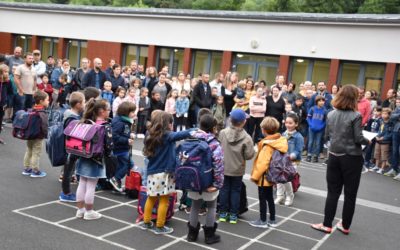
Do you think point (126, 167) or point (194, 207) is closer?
point (194, 207)

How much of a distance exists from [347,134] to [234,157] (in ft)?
5.21

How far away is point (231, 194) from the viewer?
6480 millimetres

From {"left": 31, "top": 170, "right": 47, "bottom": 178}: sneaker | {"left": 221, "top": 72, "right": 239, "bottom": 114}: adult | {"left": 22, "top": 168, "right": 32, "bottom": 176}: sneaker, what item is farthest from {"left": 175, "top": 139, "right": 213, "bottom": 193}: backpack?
{"left": 221, "top": 72, "right": 239, "bottom": 114}: adult

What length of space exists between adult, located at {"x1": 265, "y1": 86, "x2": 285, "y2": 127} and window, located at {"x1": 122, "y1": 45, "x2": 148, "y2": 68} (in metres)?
12.9

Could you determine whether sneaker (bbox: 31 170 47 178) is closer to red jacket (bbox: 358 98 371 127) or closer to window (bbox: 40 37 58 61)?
red jacket (bbox: 358 98 371 127)

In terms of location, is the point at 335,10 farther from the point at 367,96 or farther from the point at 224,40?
the point at 367,96

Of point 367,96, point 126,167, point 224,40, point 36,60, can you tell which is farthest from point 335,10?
point 126,167

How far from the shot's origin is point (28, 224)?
18.7ft

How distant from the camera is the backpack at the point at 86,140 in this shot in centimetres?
589

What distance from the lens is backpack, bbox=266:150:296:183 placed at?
6.34 meters

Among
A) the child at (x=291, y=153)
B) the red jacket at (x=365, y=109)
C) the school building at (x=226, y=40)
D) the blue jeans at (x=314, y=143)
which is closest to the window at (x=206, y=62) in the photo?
the school building at (x=226, y=40)

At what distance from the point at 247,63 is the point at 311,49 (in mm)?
3395

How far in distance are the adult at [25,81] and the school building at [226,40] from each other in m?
11.2

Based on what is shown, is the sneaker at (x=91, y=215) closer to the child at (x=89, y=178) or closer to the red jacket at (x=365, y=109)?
the child at (x=89, y=178)
